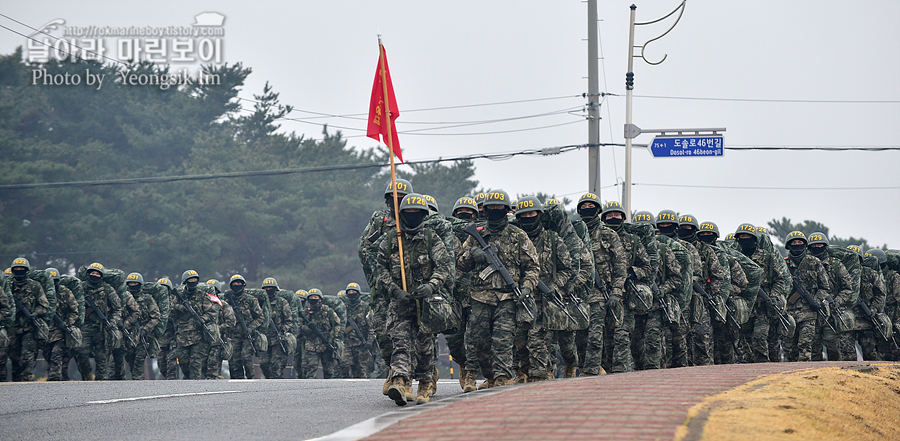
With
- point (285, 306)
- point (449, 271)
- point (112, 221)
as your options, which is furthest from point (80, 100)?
point (449, 271)

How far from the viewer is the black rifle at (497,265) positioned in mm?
12312

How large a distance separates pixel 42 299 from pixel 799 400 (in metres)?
15.4

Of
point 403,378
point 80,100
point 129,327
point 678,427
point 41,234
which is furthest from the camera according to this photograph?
point 80,100

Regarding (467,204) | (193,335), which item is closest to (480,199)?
(467,204)

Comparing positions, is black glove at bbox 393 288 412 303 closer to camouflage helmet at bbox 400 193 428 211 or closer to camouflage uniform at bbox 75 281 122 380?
camouflage helmet at bbox 400 193 428 211

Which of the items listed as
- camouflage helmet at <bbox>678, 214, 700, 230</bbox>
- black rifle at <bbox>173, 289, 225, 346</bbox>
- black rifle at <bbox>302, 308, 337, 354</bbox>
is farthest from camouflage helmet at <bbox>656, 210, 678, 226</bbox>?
black rifle at <bbox>302, 308, 337, 354</bbox>

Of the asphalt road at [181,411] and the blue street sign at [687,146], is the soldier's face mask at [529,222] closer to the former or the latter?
the asphalt road at [181,411]

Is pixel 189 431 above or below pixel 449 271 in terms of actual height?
below

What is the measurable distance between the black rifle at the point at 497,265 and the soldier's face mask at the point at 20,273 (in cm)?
1084

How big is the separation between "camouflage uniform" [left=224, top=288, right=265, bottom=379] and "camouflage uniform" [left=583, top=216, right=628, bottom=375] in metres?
11.7

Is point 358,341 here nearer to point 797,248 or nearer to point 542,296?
point 797,248

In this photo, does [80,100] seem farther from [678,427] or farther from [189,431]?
[678,427]

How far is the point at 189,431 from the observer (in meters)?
9.24

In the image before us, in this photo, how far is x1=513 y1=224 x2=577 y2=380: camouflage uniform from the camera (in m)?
12.8
